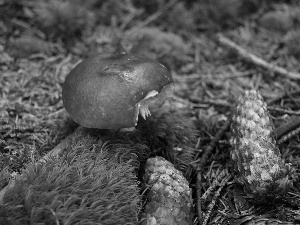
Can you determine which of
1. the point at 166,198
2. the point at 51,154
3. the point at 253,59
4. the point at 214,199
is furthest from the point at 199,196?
the point at 253,59

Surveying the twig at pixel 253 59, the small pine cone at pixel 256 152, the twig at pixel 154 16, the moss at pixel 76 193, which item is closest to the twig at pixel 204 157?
the small pine cone at pixel 256 152

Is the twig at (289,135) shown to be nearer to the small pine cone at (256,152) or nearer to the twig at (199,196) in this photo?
the small pine cone at (256,152)

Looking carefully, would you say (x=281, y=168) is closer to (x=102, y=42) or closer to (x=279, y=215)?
(x=279, y=215)

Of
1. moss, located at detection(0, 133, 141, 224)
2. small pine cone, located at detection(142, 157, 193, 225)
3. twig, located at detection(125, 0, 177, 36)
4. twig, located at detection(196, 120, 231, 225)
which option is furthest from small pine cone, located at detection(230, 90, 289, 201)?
twig, located at detection(125, 0, 177, 36)

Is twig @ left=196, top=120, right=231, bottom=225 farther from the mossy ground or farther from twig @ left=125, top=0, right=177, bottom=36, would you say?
twig @ left=125, top=0, right=177, bottom=36

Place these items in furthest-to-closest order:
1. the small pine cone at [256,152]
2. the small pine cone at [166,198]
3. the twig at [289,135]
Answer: the twig at [289,135]
the small pine cone at [256,152]
the small pine cone at [166,198]

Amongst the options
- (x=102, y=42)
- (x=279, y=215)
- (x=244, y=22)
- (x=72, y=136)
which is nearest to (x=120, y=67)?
(x=72, y=136)

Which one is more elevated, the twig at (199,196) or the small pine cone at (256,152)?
the small pine cone at (256,152)
